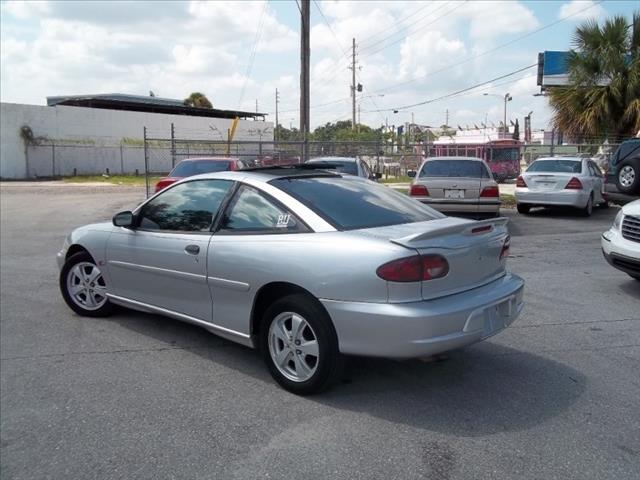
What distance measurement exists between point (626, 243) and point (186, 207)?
15.5 feet

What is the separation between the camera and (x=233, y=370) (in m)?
4.70

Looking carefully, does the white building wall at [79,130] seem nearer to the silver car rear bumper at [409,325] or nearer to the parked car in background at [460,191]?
the parked car in background at [460,191]

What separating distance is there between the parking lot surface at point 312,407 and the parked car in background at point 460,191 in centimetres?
526

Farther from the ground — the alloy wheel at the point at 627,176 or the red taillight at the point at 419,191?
the alloy wheel at the point at 627,176

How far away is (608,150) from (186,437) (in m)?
22.3

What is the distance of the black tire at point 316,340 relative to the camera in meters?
3.94

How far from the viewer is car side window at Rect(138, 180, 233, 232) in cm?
491

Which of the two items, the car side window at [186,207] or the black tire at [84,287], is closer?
the car side window at [186,207]

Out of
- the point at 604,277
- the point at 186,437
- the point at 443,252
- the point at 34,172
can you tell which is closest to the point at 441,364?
Answer: the point at 443,252

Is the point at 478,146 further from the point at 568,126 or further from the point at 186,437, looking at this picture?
the point at 186,437

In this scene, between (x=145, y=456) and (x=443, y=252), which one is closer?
(x=145, y=456)

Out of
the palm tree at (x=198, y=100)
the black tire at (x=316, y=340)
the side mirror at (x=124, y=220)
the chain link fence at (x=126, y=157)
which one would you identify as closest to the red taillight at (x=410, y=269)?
the black tire at (x=316, y=340)

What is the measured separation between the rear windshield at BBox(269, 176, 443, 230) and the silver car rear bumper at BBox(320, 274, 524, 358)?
67 centimetres

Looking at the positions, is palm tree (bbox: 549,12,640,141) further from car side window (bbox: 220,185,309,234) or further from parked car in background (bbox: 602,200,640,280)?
car side window (bbox: 220,185,309,234)
